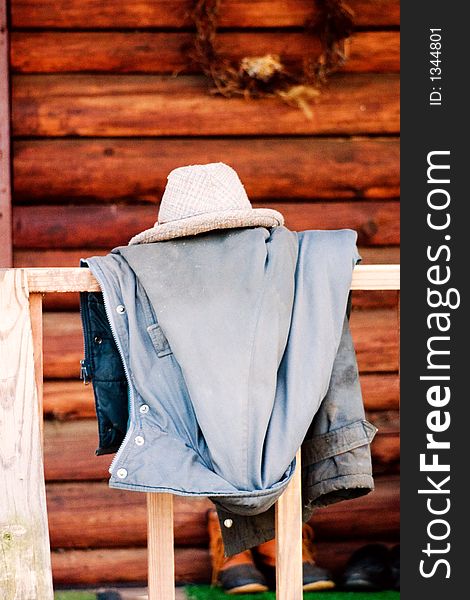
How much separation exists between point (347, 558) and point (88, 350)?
236 cm

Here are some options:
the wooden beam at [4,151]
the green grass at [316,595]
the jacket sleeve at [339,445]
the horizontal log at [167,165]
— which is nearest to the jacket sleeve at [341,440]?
Answer: the jacket sleeve at [339,445]

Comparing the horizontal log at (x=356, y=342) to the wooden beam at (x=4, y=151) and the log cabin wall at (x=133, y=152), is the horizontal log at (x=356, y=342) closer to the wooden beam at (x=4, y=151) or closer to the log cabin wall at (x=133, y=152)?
the log cabin wall at (x=133, y=152)

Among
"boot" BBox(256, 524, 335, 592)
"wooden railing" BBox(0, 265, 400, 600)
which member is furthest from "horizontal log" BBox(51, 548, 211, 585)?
"wooden railing" BBox(0, 265, 400, 600)

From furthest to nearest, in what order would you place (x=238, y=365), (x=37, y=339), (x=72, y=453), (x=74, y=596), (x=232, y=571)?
(x=72, y=453) < (x=74, y=596) < (x=232, y=571) < (x=37, y=339) < (x=238, y=365)

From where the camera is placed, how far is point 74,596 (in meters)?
3.98

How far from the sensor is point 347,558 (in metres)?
4.20

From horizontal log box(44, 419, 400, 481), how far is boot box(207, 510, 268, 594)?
1.74ft

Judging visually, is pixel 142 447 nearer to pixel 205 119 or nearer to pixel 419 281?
pixel 419 281

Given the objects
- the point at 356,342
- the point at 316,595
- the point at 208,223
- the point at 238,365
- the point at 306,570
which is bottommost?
the point at 316,595

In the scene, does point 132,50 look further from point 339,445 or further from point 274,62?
point 339,445

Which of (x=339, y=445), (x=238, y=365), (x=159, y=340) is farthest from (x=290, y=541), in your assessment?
(x=159, y=340)

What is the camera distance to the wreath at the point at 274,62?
158 inches

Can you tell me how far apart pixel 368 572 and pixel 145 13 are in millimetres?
2566

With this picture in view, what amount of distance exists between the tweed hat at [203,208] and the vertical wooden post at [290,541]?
1.92ft
